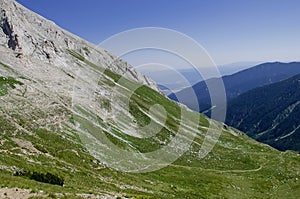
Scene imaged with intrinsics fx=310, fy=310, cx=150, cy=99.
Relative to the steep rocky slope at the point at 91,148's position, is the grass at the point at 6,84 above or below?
above

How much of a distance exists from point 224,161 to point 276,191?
77.7 feet

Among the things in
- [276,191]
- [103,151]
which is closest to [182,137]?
[276,191]

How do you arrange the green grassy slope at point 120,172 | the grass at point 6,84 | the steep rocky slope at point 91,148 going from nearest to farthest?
the green grassy slope at point 120,172
the steep rocky slope at point 91,148
the grass at point 6,84

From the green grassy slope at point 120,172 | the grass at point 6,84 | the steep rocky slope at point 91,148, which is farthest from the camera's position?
the grass at point 6,84

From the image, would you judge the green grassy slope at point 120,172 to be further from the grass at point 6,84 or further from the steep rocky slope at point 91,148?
the grass at point 6,84

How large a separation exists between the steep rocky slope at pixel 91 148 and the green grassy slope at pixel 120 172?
0.20 meters

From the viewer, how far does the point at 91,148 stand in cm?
5925

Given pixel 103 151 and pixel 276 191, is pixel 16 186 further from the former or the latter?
pixel 276 191

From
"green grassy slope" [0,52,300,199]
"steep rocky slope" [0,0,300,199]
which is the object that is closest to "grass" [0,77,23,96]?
"steep rocky slope" [0,0,300,199]

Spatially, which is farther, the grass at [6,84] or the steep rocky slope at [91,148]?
the grass at [6,84]

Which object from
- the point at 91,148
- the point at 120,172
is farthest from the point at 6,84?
the point at 120,172

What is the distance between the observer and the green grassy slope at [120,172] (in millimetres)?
39062

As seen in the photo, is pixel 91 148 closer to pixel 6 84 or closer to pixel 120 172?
pixel 120 172

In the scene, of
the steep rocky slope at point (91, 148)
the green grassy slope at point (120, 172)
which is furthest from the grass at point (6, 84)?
the green grassy slope at point (120, 172)
